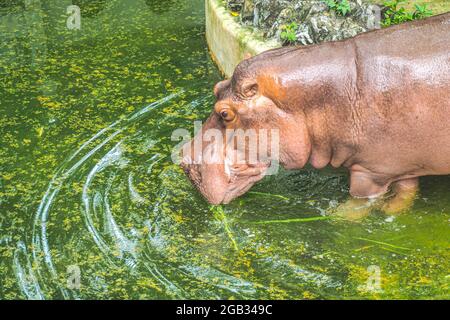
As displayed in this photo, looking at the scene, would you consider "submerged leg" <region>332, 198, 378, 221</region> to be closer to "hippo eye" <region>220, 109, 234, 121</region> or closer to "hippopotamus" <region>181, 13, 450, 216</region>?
"hippopotamus" <region>181, 13, 450, 216</region>

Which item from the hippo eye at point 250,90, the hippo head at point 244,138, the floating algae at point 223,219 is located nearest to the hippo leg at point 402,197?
the hippo head at point 244,138

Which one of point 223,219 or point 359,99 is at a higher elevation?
point 359,99

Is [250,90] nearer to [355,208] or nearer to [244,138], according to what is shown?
[244,138]

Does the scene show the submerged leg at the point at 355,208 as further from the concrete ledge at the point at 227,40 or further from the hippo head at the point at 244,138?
the concrete ledge at the point at 227,40

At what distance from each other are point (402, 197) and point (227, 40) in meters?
2.24

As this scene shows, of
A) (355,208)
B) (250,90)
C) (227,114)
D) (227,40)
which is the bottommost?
(355,208)

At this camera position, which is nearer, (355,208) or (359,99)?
(359,99)

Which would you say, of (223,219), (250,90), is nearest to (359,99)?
(250,90)

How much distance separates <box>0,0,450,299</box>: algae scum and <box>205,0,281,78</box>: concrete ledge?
176 millimetres

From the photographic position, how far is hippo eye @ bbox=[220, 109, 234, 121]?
438cm

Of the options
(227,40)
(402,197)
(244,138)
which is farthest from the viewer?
(227,40)

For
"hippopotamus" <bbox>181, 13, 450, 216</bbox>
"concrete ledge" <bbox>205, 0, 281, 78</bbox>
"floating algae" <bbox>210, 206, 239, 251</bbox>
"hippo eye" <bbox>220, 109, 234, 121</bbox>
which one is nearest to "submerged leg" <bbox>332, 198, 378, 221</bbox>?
"hippopotamus" <bbox>181, 13, 450, 216</bbox>

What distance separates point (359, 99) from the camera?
4297mm
